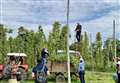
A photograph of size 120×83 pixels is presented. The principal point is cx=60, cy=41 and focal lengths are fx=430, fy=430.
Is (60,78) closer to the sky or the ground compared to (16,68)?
closer to the ground

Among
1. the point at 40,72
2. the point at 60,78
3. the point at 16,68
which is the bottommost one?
the point at 60,78

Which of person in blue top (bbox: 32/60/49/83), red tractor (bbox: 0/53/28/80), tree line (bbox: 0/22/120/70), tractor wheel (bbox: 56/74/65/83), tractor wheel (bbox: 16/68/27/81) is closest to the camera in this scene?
person in blue top (bbox: 32/60/49/83)

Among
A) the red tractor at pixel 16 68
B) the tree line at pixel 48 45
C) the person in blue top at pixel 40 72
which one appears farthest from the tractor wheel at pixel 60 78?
the person in blue top at pixel 40 72

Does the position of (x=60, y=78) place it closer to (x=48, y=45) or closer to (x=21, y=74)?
(x=21, y=74)

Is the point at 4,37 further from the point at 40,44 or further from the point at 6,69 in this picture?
the point at 6,69

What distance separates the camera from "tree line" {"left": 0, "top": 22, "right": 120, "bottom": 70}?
37438mm

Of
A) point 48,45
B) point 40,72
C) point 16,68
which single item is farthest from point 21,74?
point 40,72

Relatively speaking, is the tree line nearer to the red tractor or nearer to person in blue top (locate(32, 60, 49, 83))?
the red tractor

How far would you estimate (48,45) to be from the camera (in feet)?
121

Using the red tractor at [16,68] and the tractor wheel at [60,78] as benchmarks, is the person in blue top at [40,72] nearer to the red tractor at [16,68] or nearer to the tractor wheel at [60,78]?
the red tractor at [16,68]

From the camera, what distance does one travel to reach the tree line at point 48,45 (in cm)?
3744

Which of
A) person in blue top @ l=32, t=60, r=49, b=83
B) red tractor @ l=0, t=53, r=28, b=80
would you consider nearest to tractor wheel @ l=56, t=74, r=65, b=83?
red tractor @ l=0, t=53, r=28, b=80

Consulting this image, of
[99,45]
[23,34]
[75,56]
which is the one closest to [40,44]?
[23,34]

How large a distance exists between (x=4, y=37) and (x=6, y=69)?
1550cm
